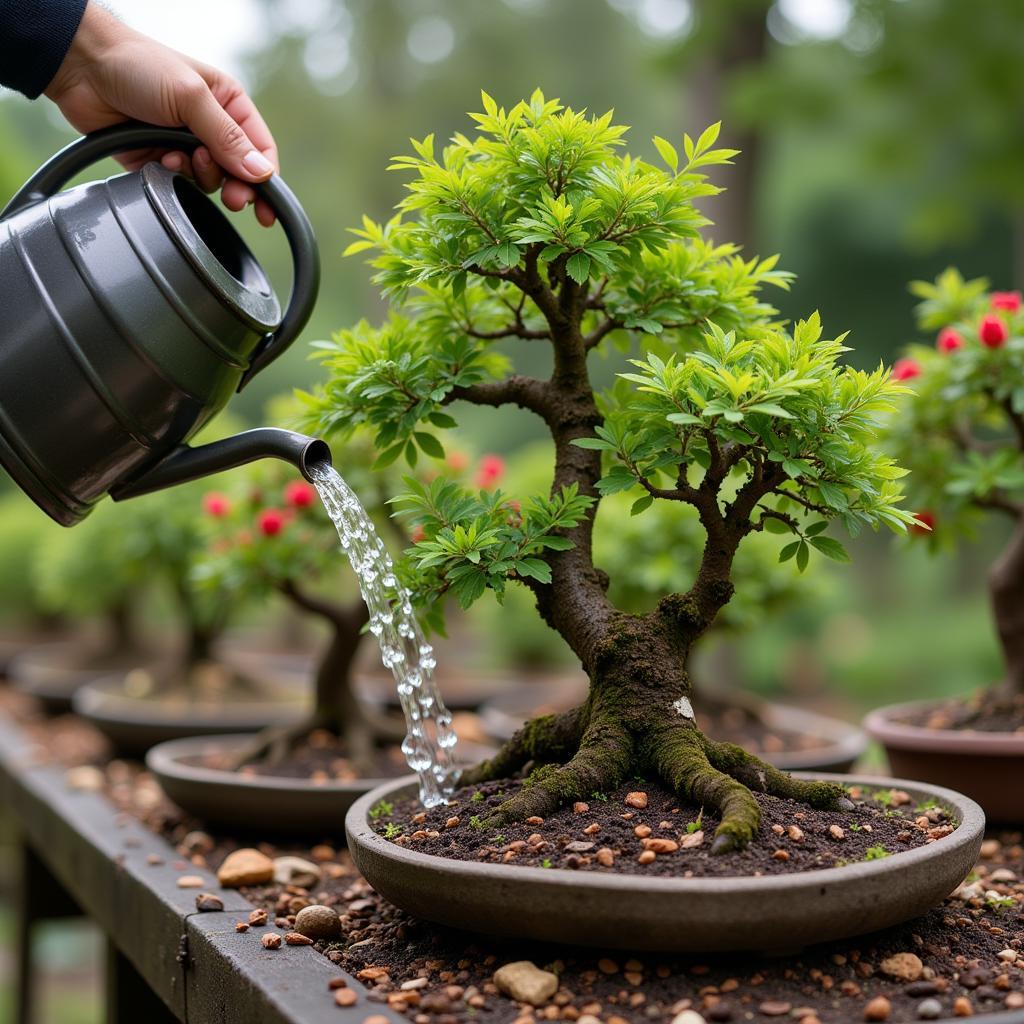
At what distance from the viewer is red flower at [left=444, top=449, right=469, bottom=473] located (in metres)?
2.39

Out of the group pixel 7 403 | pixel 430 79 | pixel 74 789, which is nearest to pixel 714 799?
pixel 7 403

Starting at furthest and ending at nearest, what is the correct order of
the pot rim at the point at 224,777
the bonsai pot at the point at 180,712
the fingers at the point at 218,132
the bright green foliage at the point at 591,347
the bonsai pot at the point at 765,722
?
the bonsai pot at the point at 180,712, the bonsai pot at the point at 765,722, the pot rim at the point at 224,777, the fingers at the point at 218,132, the bright green foliage at the point at 591,347

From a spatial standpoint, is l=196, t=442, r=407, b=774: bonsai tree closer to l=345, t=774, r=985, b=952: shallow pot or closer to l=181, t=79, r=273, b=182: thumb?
l=181, t=79, r=273, b=182: thumb

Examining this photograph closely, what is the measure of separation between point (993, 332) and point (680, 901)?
3.82 ft

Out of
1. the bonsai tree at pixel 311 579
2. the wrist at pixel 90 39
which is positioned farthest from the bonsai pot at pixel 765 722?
the wrist at pixel 90 39

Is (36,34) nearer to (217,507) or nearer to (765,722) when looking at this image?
(217,507)

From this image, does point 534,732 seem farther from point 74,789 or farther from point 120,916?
point 74,789

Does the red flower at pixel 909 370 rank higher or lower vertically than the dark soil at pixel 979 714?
higher

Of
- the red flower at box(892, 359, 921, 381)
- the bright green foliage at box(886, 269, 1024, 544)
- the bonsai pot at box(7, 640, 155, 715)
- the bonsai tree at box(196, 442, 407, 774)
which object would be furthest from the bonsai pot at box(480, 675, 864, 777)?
the bonsai pot at box(7, 640, 155, 715)

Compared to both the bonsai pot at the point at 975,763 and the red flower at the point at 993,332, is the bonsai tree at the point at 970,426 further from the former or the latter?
the bonsai pot at the point at 975,763

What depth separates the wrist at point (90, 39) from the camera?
1461 millimetres

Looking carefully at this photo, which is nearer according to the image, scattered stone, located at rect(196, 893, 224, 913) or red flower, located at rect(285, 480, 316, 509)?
scattered stone, located at rect(196, 893, 224, 913)

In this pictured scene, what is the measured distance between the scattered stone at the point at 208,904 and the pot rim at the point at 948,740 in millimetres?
993

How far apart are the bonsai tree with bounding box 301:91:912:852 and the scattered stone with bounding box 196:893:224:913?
33 centimetres
